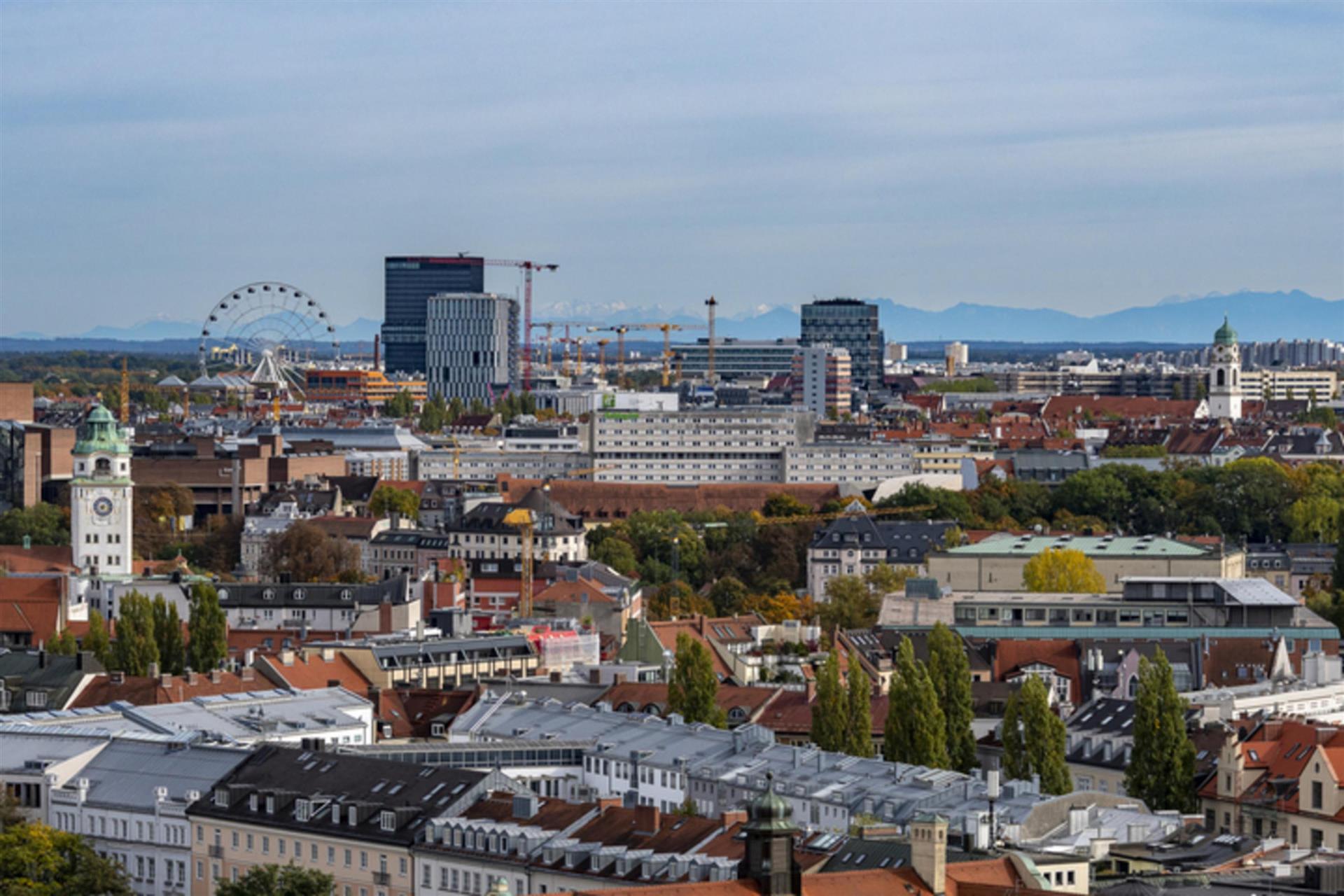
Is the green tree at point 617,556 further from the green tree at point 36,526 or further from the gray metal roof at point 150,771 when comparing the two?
the gray metal roof at point 150,771

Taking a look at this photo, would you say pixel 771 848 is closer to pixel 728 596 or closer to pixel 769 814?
pixel 769 814

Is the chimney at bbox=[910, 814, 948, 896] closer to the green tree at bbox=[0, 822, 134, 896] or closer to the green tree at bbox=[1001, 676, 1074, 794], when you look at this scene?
the green tree at bbox=[0, 822, 134, 896]

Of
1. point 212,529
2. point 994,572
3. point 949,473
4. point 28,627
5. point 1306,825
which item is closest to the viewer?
point 1306,825

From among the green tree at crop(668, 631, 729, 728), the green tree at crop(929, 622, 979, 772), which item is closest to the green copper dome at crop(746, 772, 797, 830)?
the green tree at crop(929, 622, 979, 772)

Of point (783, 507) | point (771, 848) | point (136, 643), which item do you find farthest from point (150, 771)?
point (783, 507)

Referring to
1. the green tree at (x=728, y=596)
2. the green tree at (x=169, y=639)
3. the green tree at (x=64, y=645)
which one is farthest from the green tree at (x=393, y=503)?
the green tree at (x=169, y=639)

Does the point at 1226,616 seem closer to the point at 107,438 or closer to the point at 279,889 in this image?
the point at 107,438

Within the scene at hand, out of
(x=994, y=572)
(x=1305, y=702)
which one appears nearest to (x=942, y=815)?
(x=1305, y=702)
